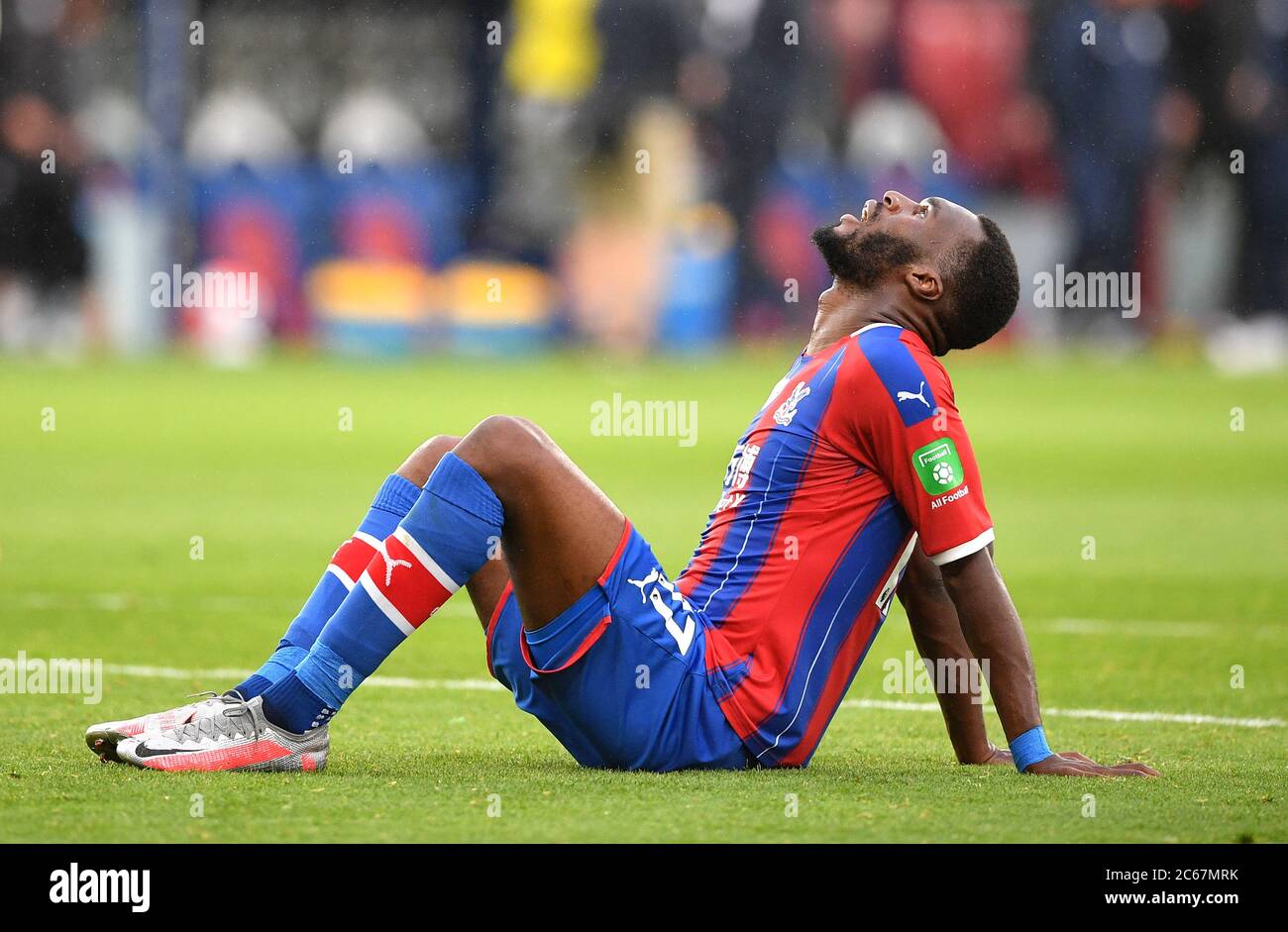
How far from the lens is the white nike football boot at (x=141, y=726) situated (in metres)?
5.09

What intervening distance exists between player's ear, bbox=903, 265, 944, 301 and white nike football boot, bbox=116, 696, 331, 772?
6.24 ft

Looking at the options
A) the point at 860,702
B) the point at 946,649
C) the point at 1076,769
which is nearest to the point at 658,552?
the point at 860,702

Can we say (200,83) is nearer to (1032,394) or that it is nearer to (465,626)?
(1032,394)

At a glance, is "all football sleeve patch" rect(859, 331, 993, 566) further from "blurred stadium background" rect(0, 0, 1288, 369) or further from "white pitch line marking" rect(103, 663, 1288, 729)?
"blurred stadium background" rect(0, 0, 1288, 369)

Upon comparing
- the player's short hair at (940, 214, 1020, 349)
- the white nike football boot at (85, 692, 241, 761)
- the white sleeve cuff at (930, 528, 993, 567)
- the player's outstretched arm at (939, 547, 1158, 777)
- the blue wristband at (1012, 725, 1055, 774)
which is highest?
the player's short hair at (940, 214, 1020, 349)

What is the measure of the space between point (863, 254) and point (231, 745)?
2.07m

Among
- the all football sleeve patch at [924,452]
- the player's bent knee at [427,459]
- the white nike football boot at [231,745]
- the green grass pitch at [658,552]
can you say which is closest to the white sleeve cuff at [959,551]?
the all football sleeve patch at [924,452]

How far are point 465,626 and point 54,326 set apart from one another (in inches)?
806

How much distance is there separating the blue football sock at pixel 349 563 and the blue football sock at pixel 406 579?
25 cm

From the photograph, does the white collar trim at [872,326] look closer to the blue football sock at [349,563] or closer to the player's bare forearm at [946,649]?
the player's bare forearm at [946,649]

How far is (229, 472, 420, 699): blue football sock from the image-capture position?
17.1 ft

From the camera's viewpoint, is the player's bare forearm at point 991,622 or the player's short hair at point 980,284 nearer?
the player's bare forearm at point 991,622

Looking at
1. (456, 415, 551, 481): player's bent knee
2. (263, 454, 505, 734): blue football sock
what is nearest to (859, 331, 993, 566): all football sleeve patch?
(456, 415, 551, 481): player's bent knee

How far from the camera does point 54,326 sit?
91.8 ft
